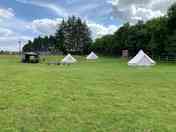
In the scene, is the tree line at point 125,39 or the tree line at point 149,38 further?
the tree line at point 125,39

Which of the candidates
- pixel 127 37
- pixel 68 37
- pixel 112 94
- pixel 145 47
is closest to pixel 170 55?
pixel 145 47

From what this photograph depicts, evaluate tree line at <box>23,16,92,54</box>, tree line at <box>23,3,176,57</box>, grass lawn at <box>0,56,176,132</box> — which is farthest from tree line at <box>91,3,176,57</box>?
grass lawn at <box>0,56,176,132</box>

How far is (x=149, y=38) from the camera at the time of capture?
57.1 metres

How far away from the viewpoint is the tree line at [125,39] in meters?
46.3

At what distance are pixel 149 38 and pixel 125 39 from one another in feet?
48.2

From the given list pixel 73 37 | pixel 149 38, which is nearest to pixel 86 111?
pixel 149 38

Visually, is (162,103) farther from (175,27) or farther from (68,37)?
(68,37)

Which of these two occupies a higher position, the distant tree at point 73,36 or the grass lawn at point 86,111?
the distant tree at point 73,36

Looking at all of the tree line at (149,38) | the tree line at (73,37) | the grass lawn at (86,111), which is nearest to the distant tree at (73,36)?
the tree line at (73,37)

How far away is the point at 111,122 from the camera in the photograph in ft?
21.0

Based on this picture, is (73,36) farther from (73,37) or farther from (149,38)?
(149,38)

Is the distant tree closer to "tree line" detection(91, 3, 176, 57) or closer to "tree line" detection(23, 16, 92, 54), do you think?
"tree line" detection(23, 16, 92, 54)

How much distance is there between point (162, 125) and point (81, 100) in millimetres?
→ 3319

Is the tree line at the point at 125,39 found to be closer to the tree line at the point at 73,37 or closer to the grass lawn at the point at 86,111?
the tree line at the point at 73,37
